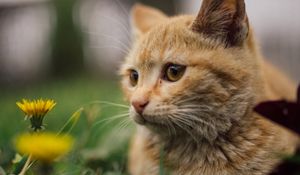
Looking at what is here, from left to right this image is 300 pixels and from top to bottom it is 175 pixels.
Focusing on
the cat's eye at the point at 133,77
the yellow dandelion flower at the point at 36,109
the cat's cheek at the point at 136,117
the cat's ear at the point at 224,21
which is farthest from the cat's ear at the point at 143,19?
the yellow dandelion flower at the point at 36,109

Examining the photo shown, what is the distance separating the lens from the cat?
2.01 metres

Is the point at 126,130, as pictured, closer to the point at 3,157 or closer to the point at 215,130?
the point at 3,157

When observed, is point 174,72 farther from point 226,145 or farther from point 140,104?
point 226,145

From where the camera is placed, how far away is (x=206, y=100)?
2.02 m

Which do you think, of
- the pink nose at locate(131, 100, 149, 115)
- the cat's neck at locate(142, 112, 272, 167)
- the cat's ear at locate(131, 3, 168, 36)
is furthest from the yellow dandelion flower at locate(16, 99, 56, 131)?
the cat's ear at locate(131, 3, 168, 36)

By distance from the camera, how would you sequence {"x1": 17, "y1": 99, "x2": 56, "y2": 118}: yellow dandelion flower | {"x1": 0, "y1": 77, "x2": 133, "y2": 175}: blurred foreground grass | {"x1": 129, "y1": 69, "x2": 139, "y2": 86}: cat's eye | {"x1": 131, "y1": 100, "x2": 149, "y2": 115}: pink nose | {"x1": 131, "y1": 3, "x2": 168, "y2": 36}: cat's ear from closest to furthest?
{"x1": 17, "y1": 99, "x2": 56, "y2": 118}: yellow dandelion flower → {"x1": 131, "y1": 100, "x2": 149, "y2": 115}: pink nose → {"x1": 0, "y1": 77, "x2": 133, "y2": 175}: blurred foreground grass → {"x1": 129, "y1": 69, "x2": 139, "y2": 86}: cat's eye → {"x1": 131, "y1": 3, "x2": 168, "y2": 36}: cat's ear

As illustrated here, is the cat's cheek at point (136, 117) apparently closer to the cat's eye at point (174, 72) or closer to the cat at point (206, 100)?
the cat at point (206, 100)

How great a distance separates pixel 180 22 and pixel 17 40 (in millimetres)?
5940

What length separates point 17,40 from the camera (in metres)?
7.89

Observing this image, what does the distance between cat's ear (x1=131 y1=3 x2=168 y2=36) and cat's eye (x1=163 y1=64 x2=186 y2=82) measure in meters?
0.56

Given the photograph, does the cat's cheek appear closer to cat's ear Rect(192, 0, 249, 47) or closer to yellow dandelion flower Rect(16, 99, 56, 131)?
cat's ear Rect(192, 0, 249, 47)

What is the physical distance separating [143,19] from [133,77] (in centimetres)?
58

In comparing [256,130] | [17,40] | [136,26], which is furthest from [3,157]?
[17,40]

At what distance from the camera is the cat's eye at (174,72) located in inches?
82.2
